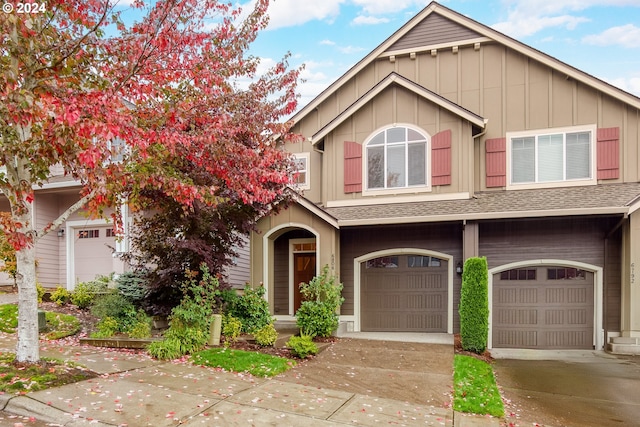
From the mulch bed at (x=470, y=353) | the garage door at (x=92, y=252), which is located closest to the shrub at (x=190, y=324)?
the mulch bed at (x=470, y=353)

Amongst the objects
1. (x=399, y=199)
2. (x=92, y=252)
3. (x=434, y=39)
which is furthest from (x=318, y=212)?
(x=92, y=252)

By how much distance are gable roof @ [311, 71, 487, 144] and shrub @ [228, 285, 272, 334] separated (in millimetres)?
5334

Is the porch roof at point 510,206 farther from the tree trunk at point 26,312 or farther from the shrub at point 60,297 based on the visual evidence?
the shrub at point 60,297

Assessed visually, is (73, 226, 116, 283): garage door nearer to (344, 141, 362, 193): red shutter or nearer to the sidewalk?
(344, 141, 362, 193): red shutter

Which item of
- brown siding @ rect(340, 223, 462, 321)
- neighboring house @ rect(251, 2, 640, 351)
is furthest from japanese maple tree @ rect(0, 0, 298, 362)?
brown siding @ rect(340, 223, 462, 321)

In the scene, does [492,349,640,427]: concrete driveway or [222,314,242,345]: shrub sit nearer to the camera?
[492,349,640,427]: concrete driveway

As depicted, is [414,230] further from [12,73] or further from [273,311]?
[12,73]

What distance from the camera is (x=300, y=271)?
1387 cm

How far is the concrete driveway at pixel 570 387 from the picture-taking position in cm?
621

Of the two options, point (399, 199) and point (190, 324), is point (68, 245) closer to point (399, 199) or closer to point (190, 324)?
point (190, 324)

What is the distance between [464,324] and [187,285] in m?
6.00
